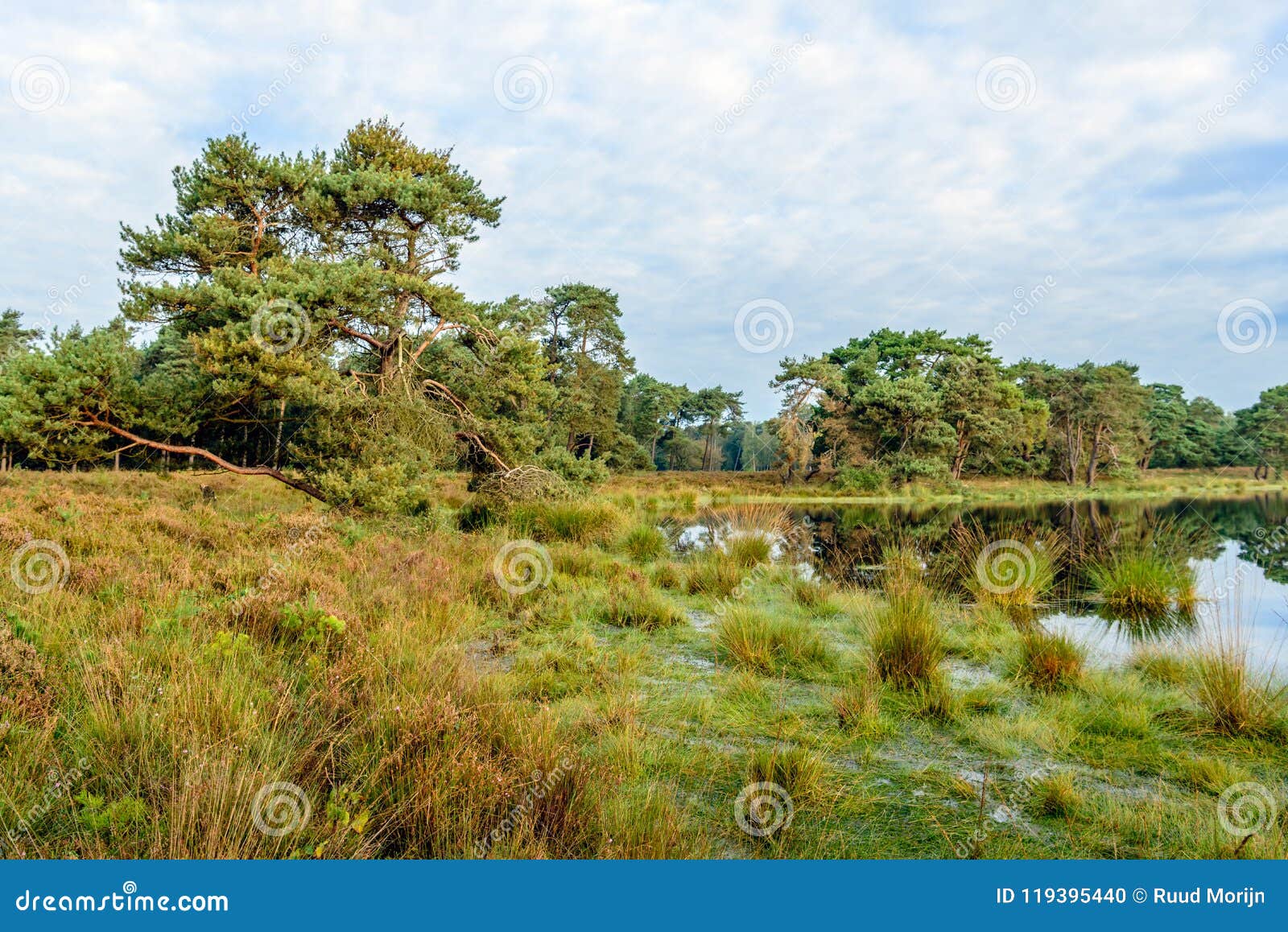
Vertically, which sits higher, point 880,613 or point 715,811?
point 880,613

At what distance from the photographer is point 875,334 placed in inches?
1767

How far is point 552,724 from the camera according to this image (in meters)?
2.98

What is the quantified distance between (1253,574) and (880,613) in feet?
27.9

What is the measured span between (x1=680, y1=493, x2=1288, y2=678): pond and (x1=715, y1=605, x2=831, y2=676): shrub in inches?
94.2

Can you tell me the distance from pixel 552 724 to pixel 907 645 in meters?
2.89

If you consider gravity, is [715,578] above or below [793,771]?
above

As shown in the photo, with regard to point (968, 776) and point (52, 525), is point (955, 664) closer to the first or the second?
point (968, 776)

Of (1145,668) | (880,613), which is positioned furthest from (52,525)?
(1145,668)

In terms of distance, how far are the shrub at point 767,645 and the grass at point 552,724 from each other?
0.03 metres

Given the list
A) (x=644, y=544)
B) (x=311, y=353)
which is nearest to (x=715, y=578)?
(x=644, y=544)

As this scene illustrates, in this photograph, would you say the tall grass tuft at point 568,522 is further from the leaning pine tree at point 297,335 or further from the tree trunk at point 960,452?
the tree trunk at point 960,452

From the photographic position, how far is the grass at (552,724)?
236 cm

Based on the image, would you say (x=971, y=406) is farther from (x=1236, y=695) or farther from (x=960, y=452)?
(x=1236, y=695)

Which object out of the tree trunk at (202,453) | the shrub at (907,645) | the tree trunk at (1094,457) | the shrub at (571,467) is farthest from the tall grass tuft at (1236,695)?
the tree trunk at (1094,457)
